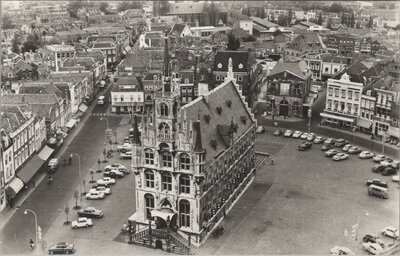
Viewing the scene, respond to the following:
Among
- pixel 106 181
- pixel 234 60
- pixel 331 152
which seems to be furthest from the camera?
pixel 234 60

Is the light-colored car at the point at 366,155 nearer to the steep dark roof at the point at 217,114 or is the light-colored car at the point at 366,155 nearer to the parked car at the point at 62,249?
the steep dark roof at the point at 217,114

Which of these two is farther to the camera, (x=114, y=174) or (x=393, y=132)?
(x=393, y=132)

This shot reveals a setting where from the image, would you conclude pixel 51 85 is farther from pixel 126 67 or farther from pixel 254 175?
pixel 254 175

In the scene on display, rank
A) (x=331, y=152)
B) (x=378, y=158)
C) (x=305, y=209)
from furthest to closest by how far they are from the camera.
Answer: (x=331, y=152)
(x=378, y=158)
(x=305, y=209)

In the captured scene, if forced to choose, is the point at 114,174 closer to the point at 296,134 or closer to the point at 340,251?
the point at 296,134

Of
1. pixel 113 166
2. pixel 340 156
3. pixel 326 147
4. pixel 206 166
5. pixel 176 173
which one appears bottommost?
pixel 113 166

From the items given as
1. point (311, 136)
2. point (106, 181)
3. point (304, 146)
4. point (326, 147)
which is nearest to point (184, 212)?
point (106, 181)

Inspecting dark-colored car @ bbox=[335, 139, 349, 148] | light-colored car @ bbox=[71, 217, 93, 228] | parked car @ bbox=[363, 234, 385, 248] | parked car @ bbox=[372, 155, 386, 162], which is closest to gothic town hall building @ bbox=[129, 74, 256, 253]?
light-colored car @ bbox=[71, 217, 93, 228]
